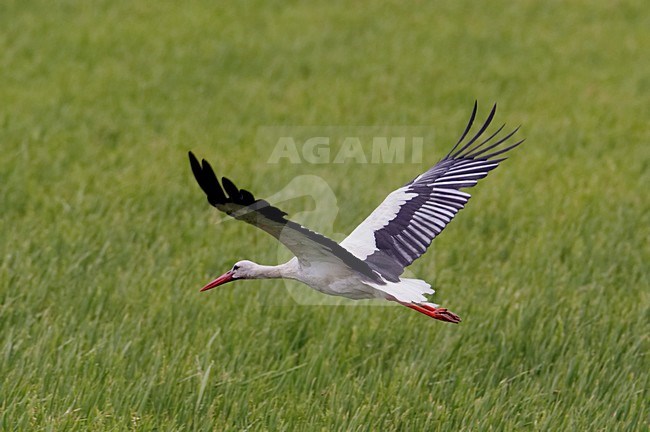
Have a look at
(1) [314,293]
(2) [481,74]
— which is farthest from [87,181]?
(2) [481,74]

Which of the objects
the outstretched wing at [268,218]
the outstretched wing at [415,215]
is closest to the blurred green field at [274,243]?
the outstretched wing at [415,215]

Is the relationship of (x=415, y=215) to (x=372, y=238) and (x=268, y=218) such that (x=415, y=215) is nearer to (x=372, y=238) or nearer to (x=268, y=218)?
(x=372, y=238)

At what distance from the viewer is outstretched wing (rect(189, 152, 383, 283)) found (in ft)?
10.2

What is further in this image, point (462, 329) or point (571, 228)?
point (571, 228)

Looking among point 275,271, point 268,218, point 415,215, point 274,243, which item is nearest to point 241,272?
point 275,271

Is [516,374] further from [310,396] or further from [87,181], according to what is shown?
[87,181]

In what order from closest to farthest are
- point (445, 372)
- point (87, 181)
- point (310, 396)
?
point (310, 396) → point (445, 372) → point (87, 181)

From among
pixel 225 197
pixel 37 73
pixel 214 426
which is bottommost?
pixel 214 426

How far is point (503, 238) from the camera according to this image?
7.21 metres

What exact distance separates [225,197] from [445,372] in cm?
224

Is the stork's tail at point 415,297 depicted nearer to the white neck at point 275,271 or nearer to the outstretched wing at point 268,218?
the outstretched wing at point 268,218

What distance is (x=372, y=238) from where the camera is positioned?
389 centimetres

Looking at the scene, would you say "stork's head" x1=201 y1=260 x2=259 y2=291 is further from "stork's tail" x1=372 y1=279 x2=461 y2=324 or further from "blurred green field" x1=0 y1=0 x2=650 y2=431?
"blurred green field" x1=0 y1=0 x2=650 y2=431

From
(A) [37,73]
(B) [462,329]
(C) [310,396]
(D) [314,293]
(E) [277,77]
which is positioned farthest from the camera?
(E) [277,77]
